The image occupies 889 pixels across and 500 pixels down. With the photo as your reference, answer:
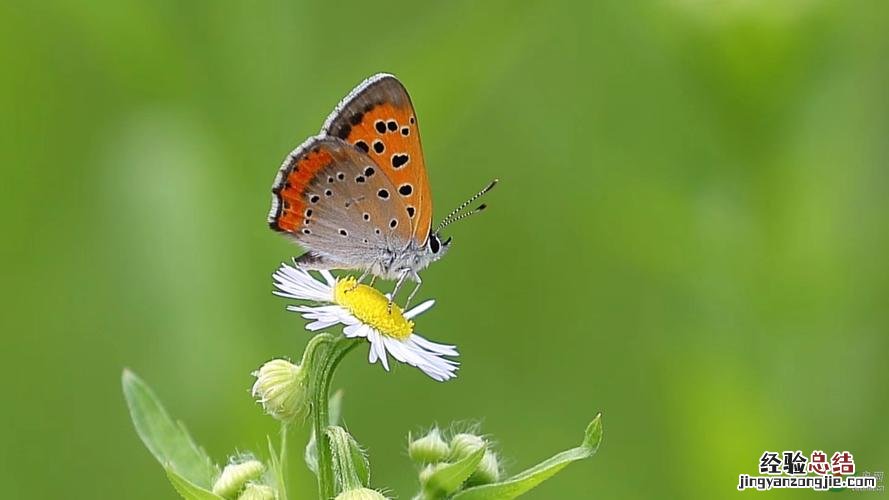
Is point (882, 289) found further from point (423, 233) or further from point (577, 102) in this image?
point (423, 233)

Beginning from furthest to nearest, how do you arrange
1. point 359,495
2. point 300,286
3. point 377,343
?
point 300,286 → point 377,343 → point 359,495

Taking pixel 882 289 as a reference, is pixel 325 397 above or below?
below

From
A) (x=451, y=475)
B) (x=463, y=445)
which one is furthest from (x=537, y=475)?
(x=463, y=445)

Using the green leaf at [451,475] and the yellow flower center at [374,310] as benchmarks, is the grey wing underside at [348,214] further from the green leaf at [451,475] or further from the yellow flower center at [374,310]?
the green leaf at [451,475]

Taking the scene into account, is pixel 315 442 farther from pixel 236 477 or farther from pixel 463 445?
pixel 463 445

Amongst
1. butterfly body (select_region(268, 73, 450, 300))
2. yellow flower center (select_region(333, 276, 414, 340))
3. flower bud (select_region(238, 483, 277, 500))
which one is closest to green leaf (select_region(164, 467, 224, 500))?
flower bud (select_region(238, 483, 277, 500))

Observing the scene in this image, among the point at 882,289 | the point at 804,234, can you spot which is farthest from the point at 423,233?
the point at 882,289

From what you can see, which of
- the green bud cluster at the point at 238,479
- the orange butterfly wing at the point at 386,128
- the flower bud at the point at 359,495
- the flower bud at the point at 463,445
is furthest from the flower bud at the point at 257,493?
the orange butterfly wing at the point at 386,128
